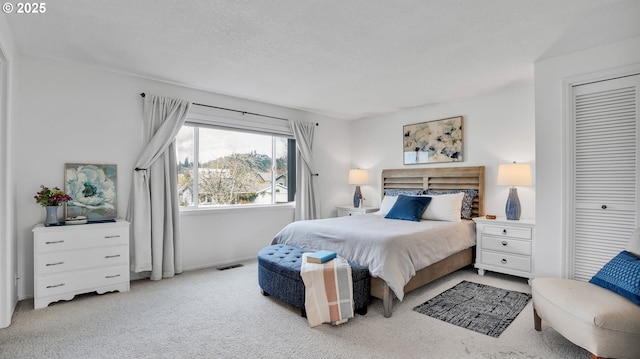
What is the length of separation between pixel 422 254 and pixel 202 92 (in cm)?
344

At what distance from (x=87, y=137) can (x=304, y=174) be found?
2964 mm

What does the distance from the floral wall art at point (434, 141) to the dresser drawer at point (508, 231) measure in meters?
1.23

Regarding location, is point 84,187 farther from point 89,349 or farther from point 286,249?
point 286,249

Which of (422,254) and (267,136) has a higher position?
(267,136)

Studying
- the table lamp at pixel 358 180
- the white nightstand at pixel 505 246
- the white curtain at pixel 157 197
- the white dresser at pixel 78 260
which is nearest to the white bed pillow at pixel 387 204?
the table lamp at pixel 358 180

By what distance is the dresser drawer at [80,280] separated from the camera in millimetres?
2896

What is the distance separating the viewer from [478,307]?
2883mm

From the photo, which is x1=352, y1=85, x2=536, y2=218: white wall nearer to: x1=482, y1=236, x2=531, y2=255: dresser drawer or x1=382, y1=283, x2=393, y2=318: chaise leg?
x1=482, y1=236, x2=531, y2=255: dresser drawer

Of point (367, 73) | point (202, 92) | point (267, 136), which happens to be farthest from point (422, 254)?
point (202, 92)

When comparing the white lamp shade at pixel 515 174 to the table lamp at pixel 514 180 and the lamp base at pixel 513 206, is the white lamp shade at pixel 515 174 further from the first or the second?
the lamp base at pixel 513 206

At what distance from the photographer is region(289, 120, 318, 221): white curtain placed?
5.21m

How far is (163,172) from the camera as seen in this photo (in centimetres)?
385

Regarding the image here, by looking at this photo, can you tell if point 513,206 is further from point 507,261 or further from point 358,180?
point 358,180

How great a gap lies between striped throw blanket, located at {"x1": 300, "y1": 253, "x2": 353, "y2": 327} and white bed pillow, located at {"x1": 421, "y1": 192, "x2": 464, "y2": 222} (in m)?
1.93
